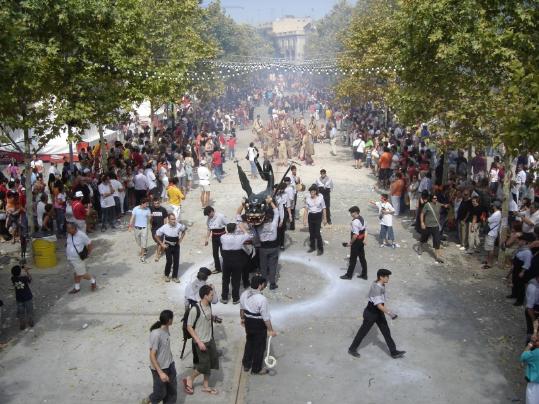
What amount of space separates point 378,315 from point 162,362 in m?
3.26

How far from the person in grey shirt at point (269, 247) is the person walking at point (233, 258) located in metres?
0.40

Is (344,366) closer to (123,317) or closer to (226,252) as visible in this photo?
(226,252)

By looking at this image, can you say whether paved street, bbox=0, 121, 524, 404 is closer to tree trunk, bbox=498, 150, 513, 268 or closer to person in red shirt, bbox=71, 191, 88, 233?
tree trunk, bbox=498, 150, 513, 268

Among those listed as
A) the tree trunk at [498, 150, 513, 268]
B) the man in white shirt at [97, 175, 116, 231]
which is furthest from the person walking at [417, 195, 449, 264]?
the man in white shirt at [97, 175, 116, 231]

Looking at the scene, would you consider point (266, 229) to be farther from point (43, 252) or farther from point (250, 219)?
point (43, 252)

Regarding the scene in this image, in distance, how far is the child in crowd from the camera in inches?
385

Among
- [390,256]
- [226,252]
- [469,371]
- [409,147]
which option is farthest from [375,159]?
[469,371]

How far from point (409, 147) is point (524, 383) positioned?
51.5ft

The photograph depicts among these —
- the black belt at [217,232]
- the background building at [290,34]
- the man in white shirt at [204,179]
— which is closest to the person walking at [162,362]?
the black belt at [217,232]

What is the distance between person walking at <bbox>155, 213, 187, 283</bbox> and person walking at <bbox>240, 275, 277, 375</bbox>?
11.8 ft

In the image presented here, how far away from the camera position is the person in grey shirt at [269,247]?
11172 mm

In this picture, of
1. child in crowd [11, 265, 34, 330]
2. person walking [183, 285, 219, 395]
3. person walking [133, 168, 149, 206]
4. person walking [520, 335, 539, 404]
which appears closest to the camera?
person walking [520, 335, 539, 404]

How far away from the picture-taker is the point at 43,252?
13.0 m

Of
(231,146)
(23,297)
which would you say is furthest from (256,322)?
(231,146)
